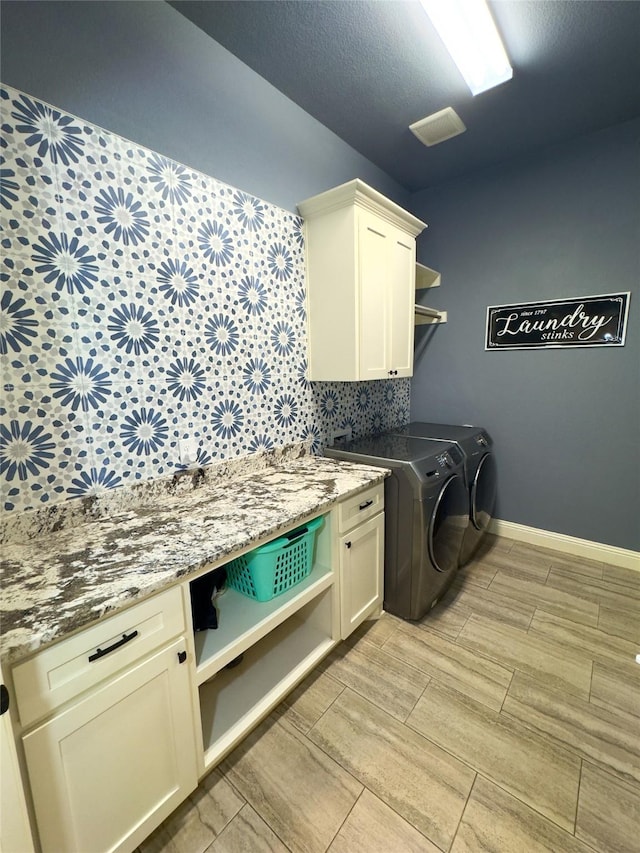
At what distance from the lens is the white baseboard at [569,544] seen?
2.34 m

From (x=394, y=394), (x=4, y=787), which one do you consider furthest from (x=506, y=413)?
(x=4, y=787)

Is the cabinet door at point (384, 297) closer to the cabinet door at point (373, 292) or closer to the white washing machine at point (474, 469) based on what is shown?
the cabinet door at point (373, 292)

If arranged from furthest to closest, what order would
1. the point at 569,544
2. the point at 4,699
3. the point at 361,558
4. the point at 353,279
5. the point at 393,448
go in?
the point at 569,544, the point at 393,448, the point at 353,279, the point at 361,558, the point at 4,699

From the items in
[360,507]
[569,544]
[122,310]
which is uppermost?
[122,310]

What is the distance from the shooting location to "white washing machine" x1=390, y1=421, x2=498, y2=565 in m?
2.23

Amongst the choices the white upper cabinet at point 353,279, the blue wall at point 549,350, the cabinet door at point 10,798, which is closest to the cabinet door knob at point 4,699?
the cabinet door at point 10,798

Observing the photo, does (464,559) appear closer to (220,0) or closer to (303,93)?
(303,93)

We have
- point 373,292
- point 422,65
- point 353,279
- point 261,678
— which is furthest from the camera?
point 373,292

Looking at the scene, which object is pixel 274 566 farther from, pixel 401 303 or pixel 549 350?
pixel 549 350

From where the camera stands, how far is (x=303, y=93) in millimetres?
1779

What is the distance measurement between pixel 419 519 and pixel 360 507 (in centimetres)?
32

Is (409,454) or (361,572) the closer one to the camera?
(361,572)

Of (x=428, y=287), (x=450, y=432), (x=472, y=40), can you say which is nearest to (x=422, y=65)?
(x=472, y=40)

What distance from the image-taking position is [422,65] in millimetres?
1621
